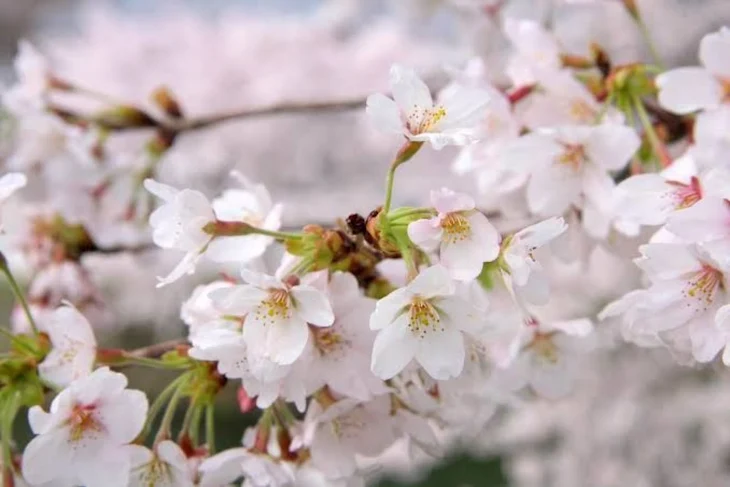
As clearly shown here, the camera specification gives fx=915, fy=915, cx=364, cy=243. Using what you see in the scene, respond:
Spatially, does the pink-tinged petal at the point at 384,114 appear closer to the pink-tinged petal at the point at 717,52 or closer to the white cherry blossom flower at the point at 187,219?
the white cherry blossom flower at the point at 187,219

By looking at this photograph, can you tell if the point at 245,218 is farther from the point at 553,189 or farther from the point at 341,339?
Result: the point at 553,189

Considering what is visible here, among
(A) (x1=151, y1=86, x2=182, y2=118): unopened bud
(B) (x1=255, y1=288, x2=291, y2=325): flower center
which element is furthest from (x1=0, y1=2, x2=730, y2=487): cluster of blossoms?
(A) (x1=151, y1=86, x2=182, y2=118): unopened bud

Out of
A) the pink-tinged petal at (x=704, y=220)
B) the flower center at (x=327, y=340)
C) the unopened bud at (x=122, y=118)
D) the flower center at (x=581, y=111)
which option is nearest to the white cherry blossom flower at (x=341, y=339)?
the flower center at (x=327, y=340)

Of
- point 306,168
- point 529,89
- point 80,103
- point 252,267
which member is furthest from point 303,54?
point 252,267

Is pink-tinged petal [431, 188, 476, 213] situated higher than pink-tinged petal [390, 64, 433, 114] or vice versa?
pink-tinged petal [390, 64, 433, 114]

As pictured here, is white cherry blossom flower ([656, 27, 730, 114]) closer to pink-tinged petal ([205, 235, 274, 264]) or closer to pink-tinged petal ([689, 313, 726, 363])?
pink-tinged petal ([689, 313, 726, 363])

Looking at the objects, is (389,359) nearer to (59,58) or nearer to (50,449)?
(50,449)
